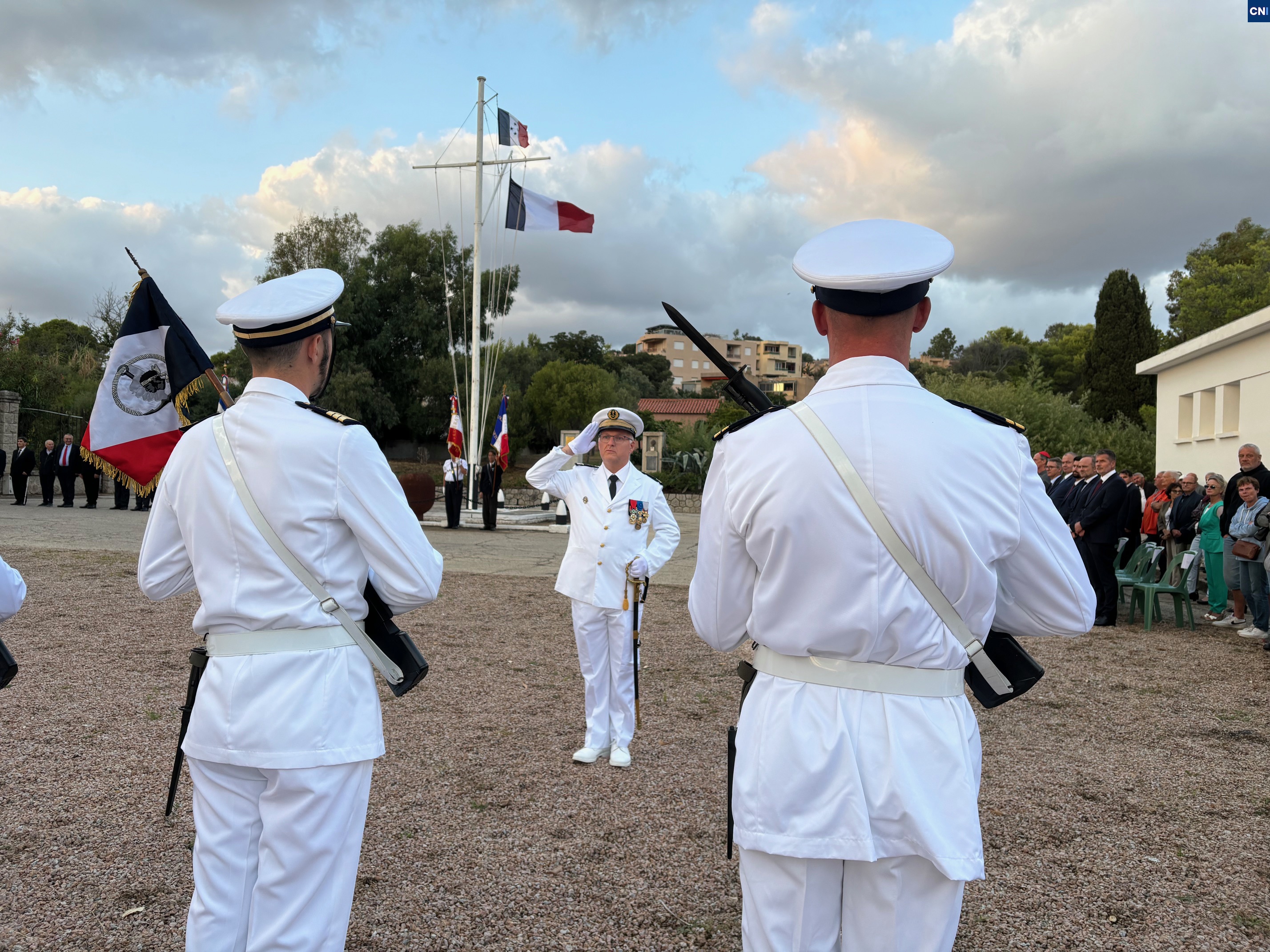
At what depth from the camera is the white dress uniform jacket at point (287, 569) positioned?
2354 millimetres

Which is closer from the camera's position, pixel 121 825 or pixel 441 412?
pixel 121 825

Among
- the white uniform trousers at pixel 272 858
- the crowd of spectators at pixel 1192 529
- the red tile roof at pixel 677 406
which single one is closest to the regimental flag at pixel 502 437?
the crowd of spectators at pixel 1192 529

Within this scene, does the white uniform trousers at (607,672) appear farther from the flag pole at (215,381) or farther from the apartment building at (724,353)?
the apartment building at (724,353)

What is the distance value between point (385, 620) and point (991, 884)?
9.87ft

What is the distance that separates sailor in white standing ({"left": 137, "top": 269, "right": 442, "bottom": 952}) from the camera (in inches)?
90.2

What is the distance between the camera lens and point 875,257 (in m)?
1.98

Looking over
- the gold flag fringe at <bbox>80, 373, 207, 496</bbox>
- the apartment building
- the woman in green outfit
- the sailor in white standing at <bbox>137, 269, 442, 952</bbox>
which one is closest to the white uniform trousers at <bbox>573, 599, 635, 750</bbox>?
the gold flag fringe at <bbox>80, 373, 207, 496</bbox>

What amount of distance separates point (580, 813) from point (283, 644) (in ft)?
8.70

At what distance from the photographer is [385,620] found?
8.52ft

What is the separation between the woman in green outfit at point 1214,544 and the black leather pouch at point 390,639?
452 inches

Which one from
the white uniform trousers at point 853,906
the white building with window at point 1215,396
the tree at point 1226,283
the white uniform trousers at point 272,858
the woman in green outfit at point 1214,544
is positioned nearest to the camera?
the white uniform trousers at point 853,906

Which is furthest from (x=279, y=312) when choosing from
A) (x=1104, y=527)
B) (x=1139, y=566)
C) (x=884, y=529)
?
(x=1139, y=566)

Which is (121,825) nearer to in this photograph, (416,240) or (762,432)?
(762,432)

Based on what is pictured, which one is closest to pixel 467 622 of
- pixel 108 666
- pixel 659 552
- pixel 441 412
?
pixel 108 666
